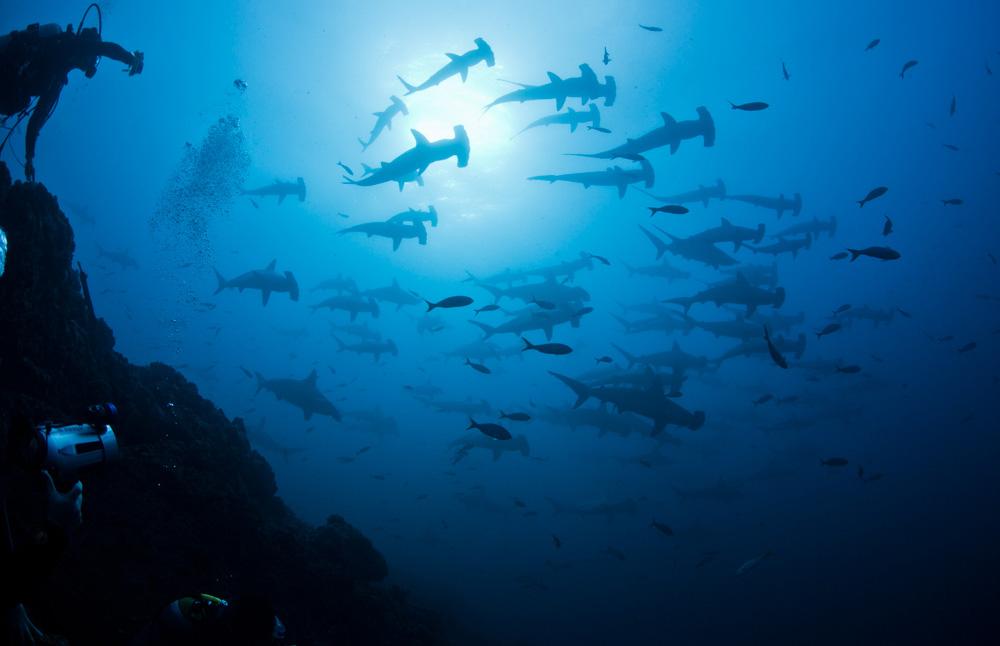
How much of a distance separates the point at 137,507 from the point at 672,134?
13870mm

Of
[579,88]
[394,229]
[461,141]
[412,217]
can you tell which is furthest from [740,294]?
[394,229]

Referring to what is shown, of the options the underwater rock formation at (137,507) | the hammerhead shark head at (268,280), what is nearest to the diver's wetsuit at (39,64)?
the underwater rock formation at (137,507)

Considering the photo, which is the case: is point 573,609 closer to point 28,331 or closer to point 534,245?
point 28,331

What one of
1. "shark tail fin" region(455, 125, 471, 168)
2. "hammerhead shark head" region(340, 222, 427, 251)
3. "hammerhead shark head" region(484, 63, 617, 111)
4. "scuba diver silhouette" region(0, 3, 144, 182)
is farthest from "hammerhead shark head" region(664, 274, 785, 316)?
"scuba diver silhouette" region(0, 3, 144, 182)

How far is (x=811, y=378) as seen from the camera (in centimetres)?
1888

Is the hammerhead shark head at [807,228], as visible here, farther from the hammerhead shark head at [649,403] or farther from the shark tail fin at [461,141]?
the shark tail fin at [461,141]

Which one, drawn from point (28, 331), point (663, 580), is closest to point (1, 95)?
point (28, 331)

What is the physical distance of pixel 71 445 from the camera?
2.91 metres

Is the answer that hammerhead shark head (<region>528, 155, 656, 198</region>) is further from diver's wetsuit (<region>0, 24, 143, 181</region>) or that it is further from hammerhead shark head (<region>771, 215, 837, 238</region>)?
diver's wetsuit (<region>0, 24, 143, 181</region>)

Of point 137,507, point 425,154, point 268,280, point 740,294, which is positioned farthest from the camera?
point 268,280

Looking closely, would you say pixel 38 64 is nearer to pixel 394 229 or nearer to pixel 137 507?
pixel 137 507

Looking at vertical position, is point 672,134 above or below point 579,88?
below

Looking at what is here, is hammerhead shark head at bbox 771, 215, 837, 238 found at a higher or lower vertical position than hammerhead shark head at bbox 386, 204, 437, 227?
higher

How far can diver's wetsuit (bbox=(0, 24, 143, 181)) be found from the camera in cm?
668
